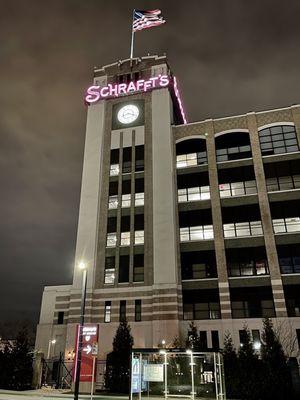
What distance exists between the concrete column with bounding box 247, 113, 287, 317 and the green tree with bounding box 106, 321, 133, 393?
710 inches

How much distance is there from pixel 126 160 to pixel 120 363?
30208mm

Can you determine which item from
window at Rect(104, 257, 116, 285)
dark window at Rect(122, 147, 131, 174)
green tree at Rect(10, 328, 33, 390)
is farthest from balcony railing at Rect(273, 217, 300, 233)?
green tree at Rect(10, 328, 33, 390)

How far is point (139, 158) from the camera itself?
5591 centimetres

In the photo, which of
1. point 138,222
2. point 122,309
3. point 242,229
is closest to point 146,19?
point 138,222

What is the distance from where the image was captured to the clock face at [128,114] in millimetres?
59344

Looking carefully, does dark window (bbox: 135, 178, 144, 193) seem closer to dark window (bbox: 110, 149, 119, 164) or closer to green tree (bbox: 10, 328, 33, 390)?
dark window (bbox: 110, 149, 119, 164)

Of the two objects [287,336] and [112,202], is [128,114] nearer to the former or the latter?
[112,202]

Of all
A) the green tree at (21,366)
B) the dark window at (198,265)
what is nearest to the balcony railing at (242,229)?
the dark window at (198,265)

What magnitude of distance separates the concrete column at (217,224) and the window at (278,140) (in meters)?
7.41

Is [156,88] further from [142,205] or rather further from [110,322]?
[110,322]

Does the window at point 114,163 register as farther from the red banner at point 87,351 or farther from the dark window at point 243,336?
the red banner at point 87,351

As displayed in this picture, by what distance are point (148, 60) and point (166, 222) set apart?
3249 cm

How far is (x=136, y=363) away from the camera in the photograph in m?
24.7

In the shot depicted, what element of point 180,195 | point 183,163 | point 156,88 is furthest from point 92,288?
point 156,88
